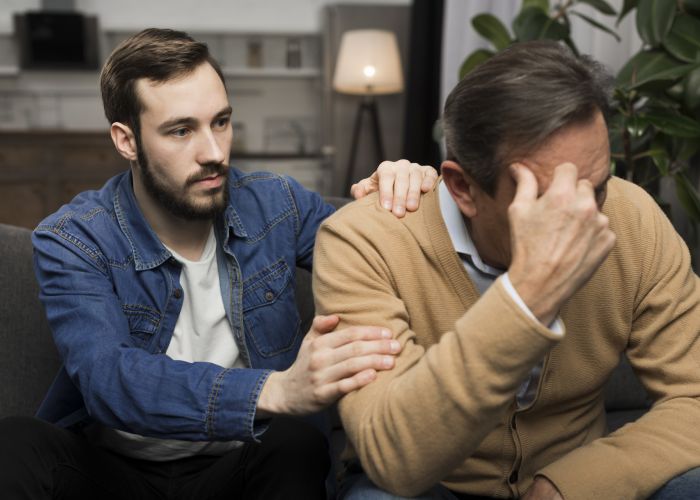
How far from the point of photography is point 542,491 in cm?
109

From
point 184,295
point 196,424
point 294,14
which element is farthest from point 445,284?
point 294,14

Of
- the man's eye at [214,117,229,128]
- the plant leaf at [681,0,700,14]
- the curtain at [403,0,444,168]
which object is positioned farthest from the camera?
the curtain at [403,0,444,168]

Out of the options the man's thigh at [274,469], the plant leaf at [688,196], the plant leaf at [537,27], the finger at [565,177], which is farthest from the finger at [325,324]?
the plant leaf at [537,27]

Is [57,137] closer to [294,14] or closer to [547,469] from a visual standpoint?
[294,14]

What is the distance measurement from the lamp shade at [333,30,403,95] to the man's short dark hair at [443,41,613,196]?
3474mm

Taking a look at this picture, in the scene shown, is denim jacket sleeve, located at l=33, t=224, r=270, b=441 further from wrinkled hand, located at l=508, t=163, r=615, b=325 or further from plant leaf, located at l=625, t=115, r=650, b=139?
plant leaf, located at l=625, t=115, r=650, b=139

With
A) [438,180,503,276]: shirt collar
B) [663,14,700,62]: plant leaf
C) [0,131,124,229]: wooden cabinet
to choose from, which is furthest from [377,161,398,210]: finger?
[0,131,124,229]: wooden cabinet

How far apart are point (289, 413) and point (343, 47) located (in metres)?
3.73

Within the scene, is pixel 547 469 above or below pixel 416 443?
below

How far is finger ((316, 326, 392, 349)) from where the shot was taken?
41.9 inches

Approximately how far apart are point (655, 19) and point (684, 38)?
94 mm

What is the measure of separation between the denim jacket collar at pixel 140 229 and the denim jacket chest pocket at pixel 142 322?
0.07 metres

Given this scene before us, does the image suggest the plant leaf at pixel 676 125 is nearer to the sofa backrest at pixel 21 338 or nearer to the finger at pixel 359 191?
the finger at pixel 359 191

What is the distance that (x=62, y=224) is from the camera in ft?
4.51
